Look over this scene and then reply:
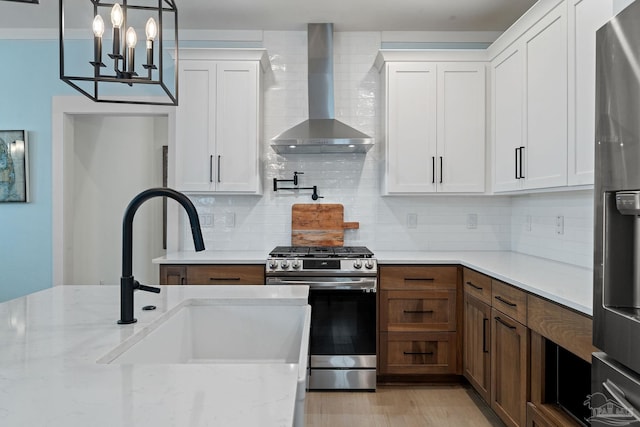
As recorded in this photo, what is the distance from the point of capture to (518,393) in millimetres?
2109

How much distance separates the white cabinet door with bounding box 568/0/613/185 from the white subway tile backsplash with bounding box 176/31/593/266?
1.53 meters

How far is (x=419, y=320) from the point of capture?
3041mm

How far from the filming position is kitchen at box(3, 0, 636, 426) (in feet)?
12.1

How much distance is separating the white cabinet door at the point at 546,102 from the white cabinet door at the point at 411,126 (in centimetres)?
80

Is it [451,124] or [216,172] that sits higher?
[451,124]

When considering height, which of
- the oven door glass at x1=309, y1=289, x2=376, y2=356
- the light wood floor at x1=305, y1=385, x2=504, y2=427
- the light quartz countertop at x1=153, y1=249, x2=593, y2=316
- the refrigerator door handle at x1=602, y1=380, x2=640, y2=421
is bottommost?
the light wood floor at x1=305, y1=385, x2=504, y2=427

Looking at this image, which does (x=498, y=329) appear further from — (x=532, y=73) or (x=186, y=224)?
(x=186, y=224)

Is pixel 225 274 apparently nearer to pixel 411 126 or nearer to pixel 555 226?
pixel 411 126

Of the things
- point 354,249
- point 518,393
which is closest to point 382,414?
point 518,393

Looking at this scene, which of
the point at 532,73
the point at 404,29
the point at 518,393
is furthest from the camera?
the point at 404,29

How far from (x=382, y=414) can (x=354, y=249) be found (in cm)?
120

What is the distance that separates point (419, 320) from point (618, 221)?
1.96 metres

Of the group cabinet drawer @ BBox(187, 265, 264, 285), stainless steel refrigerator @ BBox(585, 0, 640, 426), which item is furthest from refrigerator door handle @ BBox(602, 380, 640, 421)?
cabinet drawer @ BBox(187, 265, 264, 285)

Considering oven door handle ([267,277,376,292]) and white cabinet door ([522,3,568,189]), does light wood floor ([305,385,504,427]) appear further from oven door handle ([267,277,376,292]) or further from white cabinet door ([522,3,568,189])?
white cabinet door ([522,3,568,189])
